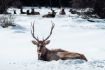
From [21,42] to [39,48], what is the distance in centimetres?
780

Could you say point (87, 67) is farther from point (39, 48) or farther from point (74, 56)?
point (39, 48)

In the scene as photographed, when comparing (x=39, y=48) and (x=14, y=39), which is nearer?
(x=39, y=48)

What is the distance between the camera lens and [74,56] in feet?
31.3

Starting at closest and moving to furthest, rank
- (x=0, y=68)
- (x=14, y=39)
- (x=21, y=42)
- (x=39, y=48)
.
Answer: (x=0, y=68) → (x=39, y=48) → (x=21, y=42) → (x=14, y=39)

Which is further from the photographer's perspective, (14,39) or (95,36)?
(95,36)

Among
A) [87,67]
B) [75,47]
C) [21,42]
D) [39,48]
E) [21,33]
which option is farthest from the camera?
[21,33]

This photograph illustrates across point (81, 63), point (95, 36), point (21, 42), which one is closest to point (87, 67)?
point (81, 63)

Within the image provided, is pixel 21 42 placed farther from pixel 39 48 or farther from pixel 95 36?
pixel 39 48

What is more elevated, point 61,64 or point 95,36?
point 61,64

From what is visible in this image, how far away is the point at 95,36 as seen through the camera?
808 inches

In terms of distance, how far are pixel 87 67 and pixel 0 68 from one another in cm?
202

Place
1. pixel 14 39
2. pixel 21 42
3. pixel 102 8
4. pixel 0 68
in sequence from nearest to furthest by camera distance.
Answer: pixel 0 68, pixel 21 42, pixel 14 39, pixel 102 8

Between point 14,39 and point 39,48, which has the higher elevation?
point 39,48

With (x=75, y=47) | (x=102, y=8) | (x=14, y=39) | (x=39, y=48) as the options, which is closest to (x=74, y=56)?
(x=39, y=48)
